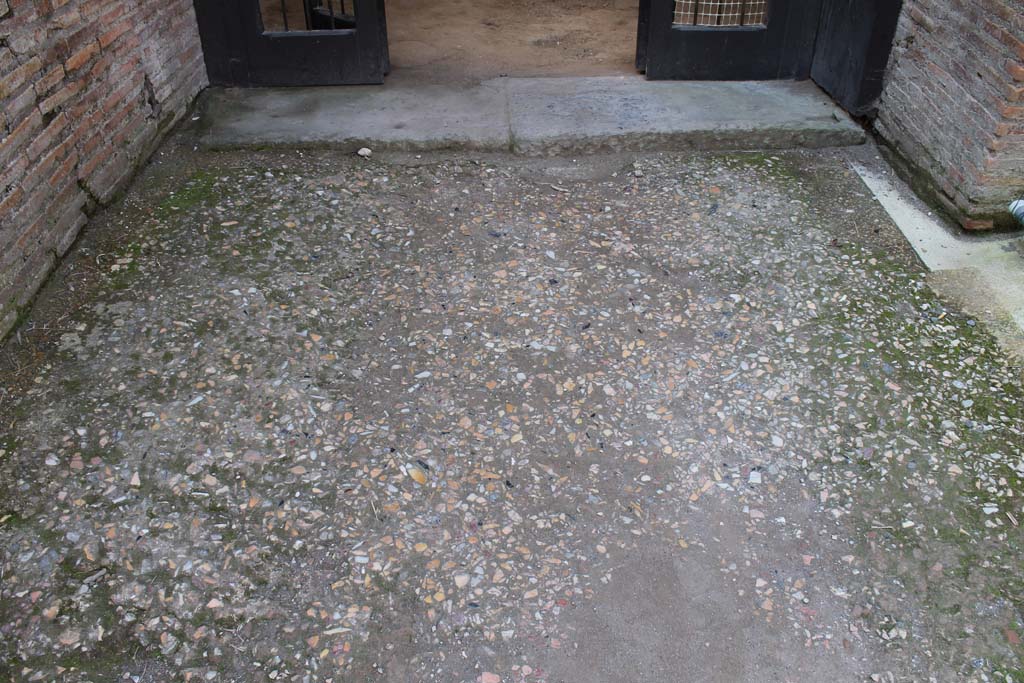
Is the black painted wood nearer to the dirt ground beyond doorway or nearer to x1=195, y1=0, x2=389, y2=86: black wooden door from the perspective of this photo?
the dirt ground beyond doorway

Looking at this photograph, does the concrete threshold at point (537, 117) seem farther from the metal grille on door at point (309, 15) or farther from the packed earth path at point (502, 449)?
the packed earth path at point (502, 449)

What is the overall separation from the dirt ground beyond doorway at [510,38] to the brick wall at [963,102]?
1724 millimetres

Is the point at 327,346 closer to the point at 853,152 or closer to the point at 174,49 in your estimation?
the point at 174,49

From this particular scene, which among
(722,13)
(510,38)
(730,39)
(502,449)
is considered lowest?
(502,449)

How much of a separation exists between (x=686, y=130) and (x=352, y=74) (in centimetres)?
194

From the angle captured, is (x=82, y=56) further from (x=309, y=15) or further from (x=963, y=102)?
(x=963, y=102)

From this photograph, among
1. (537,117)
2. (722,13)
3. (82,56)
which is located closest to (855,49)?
(722,13)

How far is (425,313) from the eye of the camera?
10.6 feet

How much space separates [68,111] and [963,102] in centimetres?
378

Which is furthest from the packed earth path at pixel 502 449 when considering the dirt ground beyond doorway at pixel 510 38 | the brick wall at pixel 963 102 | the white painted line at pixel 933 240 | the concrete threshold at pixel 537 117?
the dirt ground beyond doorway at pixel 510 38

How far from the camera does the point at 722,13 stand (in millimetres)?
4848

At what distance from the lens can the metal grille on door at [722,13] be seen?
480 cm

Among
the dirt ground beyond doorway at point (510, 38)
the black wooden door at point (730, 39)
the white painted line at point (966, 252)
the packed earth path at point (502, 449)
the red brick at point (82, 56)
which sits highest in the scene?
the red brick at point (82, 56)

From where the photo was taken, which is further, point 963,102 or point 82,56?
point 963,102
